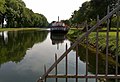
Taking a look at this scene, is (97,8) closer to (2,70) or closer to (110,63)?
(110,63)

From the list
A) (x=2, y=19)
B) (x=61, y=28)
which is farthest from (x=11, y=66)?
(x=2, y=19)

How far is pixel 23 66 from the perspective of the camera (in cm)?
1841

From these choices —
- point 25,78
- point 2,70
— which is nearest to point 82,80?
point 25,78

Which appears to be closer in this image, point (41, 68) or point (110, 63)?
point (41, 68)

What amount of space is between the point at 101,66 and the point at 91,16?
Answer: 33.8 metres

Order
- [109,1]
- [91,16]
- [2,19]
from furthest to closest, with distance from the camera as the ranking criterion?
[2,19] → [91,16] → [109,1]

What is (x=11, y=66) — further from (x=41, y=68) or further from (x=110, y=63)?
(x=110, y=63)

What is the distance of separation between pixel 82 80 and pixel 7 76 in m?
4.50

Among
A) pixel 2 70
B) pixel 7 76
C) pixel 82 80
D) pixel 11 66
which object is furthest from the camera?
pixel 11 66

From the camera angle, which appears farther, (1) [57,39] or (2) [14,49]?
(1) [57,39]

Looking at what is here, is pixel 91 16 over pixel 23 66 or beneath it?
over

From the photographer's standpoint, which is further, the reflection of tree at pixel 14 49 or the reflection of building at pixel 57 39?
the reflection of building at pixel 57 39

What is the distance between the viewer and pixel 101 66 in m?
18.5

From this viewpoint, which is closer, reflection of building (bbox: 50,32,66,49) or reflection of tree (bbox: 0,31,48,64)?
reflection of tree (bbox: 0,31,48,64)
